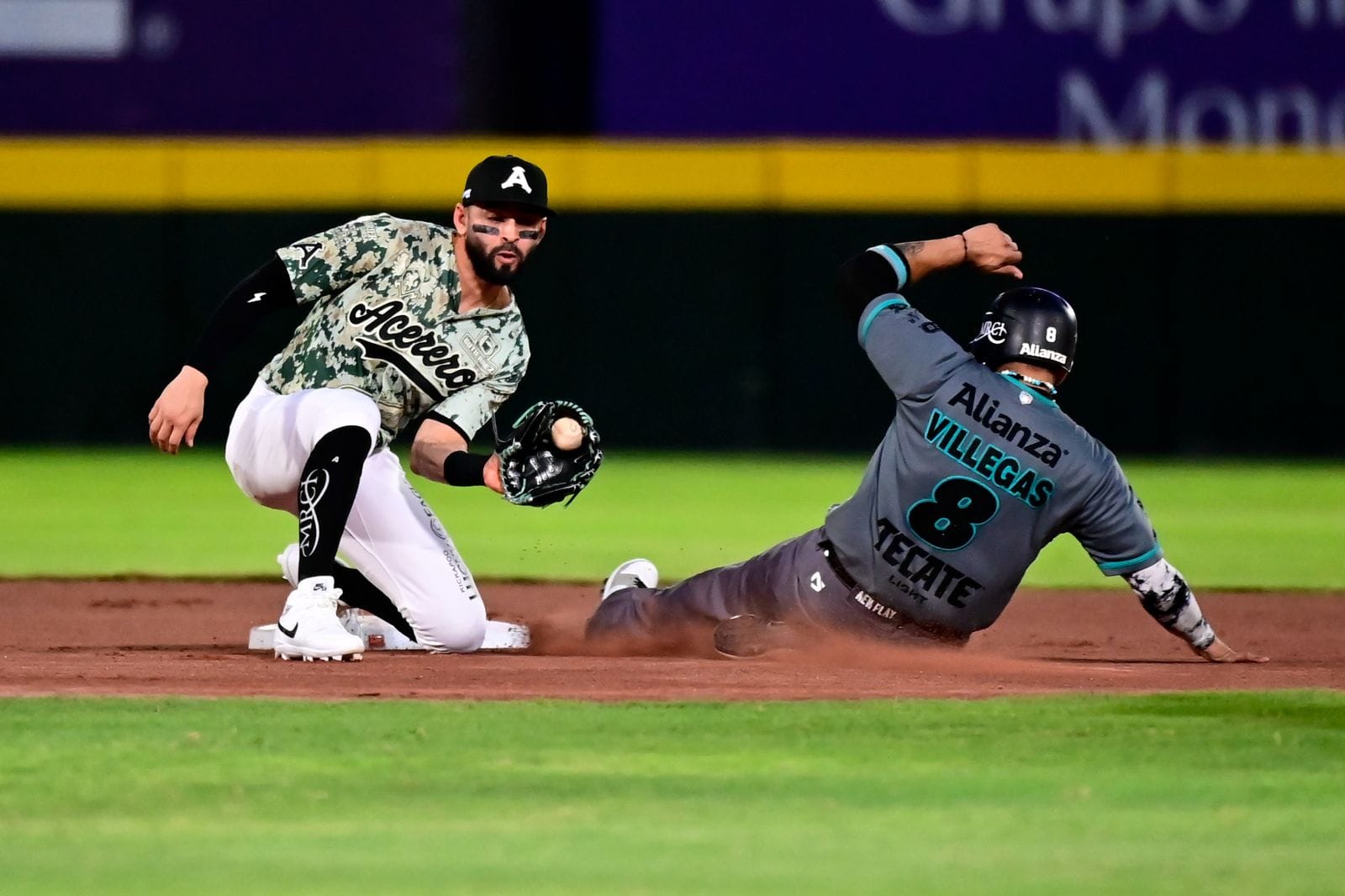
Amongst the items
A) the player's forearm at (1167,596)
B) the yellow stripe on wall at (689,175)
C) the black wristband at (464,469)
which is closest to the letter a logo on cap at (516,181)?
the black wristband at (464,469)

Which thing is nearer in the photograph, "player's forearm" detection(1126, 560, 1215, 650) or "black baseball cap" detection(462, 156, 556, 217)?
"player's forearm" detection(1126, 560, 1215, 650)

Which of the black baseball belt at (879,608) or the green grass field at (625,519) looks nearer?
the black baseball belt at (879,608)

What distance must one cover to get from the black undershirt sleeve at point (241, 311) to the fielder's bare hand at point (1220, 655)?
8.43 ft

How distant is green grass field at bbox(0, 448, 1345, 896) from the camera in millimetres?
3488

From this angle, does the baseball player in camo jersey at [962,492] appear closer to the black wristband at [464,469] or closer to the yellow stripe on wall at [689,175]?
the black wristband at [464,469]

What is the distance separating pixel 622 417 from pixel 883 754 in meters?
8.90

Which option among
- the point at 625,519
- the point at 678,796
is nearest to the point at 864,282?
the point at 678,796

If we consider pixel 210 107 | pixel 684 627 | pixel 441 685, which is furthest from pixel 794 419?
pixel 441 685

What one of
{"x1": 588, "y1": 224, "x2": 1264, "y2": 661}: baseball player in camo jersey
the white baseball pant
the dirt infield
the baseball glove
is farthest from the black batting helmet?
the white baseball pant

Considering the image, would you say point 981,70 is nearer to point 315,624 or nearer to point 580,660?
point 580,660

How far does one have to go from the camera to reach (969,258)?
19.0ft

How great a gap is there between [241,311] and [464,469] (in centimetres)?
73

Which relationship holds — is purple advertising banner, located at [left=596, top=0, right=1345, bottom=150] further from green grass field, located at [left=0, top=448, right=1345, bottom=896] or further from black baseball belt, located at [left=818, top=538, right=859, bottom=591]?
green grass field, located at [left=0, top=448, right=1345, bottom=896]

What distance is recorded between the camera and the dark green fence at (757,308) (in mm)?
13094
